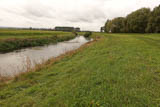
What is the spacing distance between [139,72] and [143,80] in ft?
2.30

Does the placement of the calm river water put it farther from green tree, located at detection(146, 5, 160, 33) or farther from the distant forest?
the distant forest

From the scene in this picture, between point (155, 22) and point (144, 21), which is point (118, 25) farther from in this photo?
point (155, 22)

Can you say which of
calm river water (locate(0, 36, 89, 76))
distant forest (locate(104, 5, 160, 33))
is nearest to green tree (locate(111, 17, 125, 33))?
distant forest (locate(104, 5, 160, 33))

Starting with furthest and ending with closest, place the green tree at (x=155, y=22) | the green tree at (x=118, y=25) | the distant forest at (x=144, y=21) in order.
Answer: the green tree at (x=118, y=25), the distant forest at (x=144, y=21), the green tree at (x=155, y=22)

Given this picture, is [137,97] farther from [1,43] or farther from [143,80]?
[1,43]

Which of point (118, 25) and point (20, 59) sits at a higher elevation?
point (118, 25)

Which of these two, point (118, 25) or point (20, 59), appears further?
point (118, 25)

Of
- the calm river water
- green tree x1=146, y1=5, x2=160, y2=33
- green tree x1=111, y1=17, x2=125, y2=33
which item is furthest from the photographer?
green tree x1=111, y1=17, x2=125, y2=33

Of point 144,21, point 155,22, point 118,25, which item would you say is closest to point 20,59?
point 155,22

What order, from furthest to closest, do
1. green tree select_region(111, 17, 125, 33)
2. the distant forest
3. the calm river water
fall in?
1. green tree select_region(111, 17, 125, 33)
2. the distant forest
3. the calm river water

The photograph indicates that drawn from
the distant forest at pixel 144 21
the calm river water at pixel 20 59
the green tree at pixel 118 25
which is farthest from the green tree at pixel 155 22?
the calm river water at pixel 20 59

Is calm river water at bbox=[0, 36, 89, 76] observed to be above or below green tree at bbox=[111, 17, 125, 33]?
below

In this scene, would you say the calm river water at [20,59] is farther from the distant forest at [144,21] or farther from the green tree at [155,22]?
the distant forest at [144,21]

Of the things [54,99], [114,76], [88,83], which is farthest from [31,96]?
[114,76]
